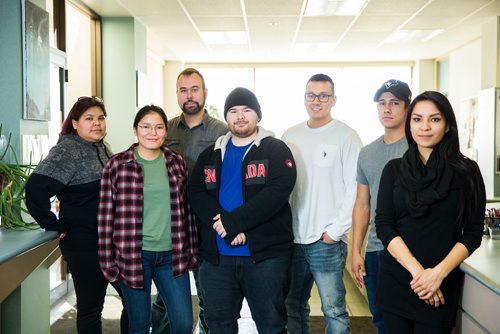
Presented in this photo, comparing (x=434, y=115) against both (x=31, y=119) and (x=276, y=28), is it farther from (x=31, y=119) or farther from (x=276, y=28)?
(x=276, y=28)

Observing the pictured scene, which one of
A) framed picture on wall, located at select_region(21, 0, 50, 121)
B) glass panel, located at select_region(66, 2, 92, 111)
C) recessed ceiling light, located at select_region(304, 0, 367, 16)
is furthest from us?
recessed ceiling light, located at select_region(304, 0, 367, 16)

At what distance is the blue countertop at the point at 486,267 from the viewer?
151cm

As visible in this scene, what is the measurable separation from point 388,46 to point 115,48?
411 centimetres

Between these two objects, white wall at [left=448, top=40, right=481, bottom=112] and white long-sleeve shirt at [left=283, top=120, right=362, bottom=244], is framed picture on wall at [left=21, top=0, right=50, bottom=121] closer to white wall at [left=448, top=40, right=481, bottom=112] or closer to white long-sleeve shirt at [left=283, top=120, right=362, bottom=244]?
white long-sleeve shirt at [left=283, top=120, right=362, bottom=244]

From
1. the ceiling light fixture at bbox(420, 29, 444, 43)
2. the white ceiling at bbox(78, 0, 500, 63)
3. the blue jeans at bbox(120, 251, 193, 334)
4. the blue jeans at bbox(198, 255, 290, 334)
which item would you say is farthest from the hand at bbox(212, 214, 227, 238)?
the ceiling light fixture at bbox(420, 29, 444, 43)

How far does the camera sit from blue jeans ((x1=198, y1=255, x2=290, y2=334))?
6.79 ft

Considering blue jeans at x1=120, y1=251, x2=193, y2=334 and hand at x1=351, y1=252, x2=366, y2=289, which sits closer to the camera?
blue jeans at x1=120, y1=251, x2=193, y2=334

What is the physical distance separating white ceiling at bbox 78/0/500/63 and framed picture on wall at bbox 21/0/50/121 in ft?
5.96

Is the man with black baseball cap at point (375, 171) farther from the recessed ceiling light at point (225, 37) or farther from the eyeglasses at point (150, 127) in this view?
the recessed ceiling light at point (225, 37)

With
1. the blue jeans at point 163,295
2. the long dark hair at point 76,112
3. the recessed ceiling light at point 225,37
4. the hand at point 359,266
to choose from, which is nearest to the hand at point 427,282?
the hand at point 359,266

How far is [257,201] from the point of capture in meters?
2.01

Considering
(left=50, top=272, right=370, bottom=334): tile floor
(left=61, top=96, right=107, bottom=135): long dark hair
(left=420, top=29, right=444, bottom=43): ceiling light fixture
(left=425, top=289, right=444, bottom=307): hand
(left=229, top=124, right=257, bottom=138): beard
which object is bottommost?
(left=50, top=272, right=370, bottom=334): tile floor

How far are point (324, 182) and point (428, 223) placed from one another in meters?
0.68

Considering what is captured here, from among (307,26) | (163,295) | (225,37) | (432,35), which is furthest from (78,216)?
(432,35)
